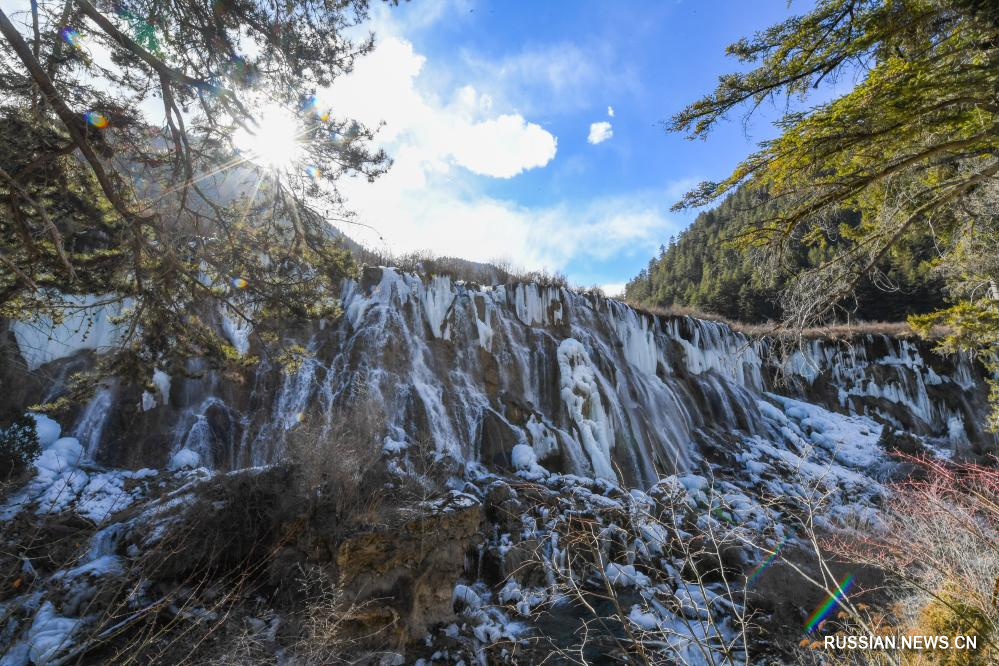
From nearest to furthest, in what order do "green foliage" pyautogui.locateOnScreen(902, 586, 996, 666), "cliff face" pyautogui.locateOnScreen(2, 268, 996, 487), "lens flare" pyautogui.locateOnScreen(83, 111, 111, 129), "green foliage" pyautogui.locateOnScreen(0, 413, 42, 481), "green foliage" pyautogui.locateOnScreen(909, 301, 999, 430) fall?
"green foliage" pyautogui.locateOnScreen(902, 586, 996, 666)
"lens flare" pyautogui.locateOnScreen(83, 111, 111, 129)
"green foliage" pyautogui.locateOnScreen(0, 413, 42, 481)
"green foliage" pyautogui.locateOnScreen(909, 301, 999, 430)
"cliff face" pyautogui.locateOnScreen(2, 268, 996, 487)

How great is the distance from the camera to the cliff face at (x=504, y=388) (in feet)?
29.9

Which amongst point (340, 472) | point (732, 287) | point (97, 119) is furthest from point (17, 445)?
point (732, 287)

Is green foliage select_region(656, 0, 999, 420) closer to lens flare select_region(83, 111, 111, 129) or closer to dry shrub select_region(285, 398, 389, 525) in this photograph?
lens flare select_region(83, 111, 111, 129)

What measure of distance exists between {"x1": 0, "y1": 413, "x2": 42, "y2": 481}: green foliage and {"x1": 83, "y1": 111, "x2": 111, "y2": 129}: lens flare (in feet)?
20.2

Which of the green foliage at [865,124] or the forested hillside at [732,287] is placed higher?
the forested hillside at [732,287]

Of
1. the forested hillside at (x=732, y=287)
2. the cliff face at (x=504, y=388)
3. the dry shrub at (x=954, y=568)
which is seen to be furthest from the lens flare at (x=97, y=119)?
the forested hillside at (x=732, y=287)

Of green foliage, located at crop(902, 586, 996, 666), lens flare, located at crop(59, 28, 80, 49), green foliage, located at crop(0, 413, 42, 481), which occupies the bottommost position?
green foliage, located at crop(902, 586, 996, 666)

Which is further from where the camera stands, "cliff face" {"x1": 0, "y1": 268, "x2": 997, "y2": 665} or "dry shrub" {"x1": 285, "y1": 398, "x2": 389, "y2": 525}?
"dry shrub" {"x1": 285, "y1": 398, "x2": 389, "y2": 525}

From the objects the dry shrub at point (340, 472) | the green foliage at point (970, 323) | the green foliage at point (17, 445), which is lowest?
the dry shrub at point (340, 472)

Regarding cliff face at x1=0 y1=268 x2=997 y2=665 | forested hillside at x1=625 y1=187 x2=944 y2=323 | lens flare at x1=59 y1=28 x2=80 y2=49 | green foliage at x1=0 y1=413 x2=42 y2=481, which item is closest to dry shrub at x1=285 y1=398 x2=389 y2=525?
cliff face at x1=0 y1=268 x2=997 y2=665

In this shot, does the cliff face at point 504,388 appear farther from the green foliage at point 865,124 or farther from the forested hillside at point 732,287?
the forested hillside at point 732,287

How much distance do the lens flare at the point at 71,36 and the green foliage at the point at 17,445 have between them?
6.51 m

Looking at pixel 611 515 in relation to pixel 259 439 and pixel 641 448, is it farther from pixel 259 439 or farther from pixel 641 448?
pixel 259 439

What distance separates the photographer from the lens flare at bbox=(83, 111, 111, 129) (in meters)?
3.45
